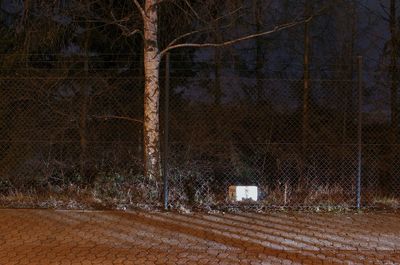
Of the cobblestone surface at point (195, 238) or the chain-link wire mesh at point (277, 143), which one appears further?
the chain-link wire mesh at point (277, 143)

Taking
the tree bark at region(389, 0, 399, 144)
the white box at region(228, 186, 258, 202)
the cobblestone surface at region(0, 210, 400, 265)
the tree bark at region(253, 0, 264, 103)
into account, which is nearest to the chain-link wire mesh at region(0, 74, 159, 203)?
the white box at region(228, 186, 258, 202)

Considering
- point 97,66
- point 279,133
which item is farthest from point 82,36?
point 279,133

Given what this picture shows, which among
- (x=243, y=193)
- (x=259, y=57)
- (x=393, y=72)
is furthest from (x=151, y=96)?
(x=259, y=57)

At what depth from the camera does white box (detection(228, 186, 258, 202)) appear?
29.2 feet

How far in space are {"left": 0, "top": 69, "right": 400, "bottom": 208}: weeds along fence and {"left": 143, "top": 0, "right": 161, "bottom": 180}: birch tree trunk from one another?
2.50 ft

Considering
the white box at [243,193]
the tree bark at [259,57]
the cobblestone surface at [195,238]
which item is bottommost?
the cobblestone surface at [195,238]

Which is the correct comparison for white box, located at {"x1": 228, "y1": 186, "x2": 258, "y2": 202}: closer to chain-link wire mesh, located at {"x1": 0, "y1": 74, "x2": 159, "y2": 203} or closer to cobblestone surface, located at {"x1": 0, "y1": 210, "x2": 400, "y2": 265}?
cobblestone surface, located at {"x1": 0, "y1": 210, "x2": 400, "y2": 265}

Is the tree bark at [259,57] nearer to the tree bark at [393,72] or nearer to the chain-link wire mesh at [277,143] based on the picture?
the chain-link wire mesh at [277,143]

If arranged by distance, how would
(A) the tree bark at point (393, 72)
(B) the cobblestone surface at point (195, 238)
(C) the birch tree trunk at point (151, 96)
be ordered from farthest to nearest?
(A) the tree bark at point (393, 72), (C) the birch tree trunk at point (151, 96), (B) the cobblestone surface at point (195, 238)

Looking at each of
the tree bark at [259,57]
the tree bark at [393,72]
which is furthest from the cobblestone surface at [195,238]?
the tree bark at [393,72]

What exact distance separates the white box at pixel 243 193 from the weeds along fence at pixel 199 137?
131cm

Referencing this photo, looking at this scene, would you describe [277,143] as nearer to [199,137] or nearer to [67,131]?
[199,137]

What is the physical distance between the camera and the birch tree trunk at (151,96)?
31.6ft

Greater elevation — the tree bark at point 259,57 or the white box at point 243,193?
the tree bark at point 259,57
